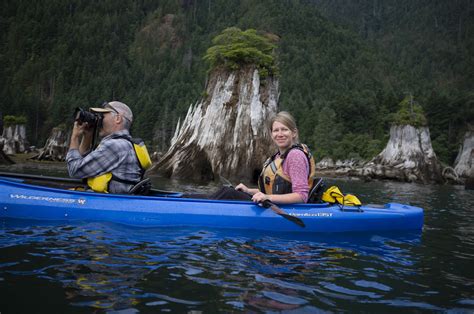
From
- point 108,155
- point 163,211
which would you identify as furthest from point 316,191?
point 108,155

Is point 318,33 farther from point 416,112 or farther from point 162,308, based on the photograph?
point 162,308

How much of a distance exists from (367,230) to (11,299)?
527cm

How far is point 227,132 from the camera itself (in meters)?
22.6

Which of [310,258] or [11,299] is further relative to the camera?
[310,258]

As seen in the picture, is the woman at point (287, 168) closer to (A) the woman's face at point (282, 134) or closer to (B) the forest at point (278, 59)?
(A) the woman's face at point (282, 134)

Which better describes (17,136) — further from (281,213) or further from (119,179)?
(281,213)

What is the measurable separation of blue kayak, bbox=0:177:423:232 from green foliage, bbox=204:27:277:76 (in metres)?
18.9

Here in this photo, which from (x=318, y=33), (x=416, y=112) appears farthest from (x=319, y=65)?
(x=416, y=112)

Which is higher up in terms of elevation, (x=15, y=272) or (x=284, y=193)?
(x=284, y=193)

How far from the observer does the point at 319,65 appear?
326 feet

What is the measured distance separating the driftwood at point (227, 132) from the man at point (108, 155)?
15.7 metres

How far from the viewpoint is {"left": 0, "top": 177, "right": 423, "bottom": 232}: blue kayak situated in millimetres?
6008

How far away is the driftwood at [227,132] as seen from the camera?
22.1m

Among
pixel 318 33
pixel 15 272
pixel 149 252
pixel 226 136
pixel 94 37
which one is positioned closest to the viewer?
pixel 15 272
